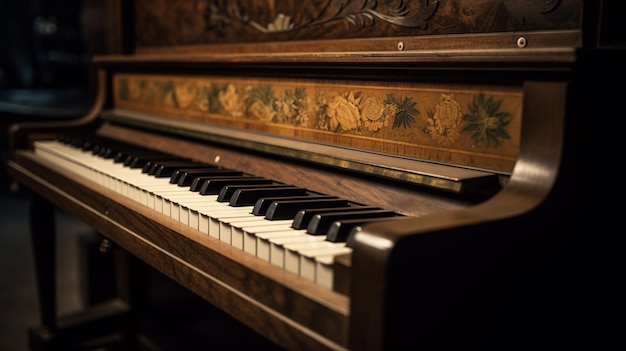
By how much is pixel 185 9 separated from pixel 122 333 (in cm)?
145

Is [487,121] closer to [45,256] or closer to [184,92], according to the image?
[184,92]

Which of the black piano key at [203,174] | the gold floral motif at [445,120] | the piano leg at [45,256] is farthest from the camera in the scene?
the piano leg at [45,256]

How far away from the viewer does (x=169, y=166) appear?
184cm

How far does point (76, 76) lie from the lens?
8.36 metres

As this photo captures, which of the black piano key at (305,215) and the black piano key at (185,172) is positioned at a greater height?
the black piano key at (185,172)

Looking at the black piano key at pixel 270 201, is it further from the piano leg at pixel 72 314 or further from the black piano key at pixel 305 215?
the piano leg at pixel 72 314

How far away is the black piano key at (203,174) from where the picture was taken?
167 centimetres

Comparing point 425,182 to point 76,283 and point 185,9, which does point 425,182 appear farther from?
point 76,283

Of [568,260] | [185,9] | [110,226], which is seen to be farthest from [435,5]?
[185,9]

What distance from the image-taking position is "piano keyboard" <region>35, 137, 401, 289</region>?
1.10m

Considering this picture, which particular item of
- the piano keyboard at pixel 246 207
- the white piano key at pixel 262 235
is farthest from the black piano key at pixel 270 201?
the white piano key at pixel 262 235

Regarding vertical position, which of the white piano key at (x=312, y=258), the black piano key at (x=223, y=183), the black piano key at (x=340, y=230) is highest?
the black piano key at (x=223, y=183)

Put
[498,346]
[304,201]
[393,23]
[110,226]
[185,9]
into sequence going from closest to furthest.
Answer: [498,346] → [304,201] → [393,23] → [110,226] → [185,9]

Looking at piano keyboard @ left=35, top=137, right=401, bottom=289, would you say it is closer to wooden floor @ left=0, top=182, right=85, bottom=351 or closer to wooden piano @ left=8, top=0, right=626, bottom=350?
wooden piano @ left=8, top=0, right=626, bottom=350
